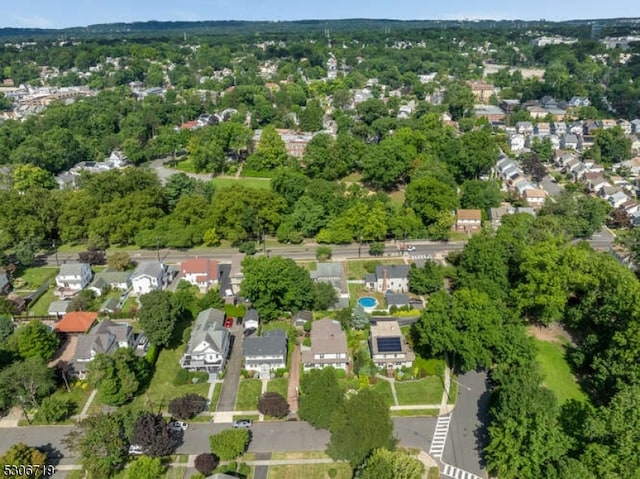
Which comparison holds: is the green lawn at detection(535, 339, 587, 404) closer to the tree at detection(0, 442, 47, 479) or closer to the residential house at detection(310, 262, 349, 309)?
the residential house at detection(310, 262, 349, 309)

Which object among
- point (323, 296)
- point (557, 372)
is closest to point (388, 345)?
point (323, 296)

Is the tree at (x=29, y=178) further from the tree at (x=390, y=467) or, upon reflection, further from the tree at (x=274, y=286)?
the tree at (x=390, y=467)

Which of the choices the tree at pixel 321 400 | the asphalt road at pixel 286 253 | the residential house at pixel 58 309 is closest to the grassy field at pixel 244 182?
the asphalt road at pixel 286 253

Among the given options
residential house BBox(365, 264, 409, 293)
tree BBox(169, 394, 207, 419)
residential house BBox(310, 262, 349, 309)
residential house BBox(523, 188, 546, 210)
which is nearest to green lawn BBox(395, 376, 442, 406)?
residential house BBox(310, 262, 349, 309)

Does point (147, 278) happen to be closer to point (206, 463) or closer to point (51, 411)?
point (51, 411)

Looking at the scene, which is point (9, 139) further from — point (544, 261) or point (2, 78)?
point (2, 78)
